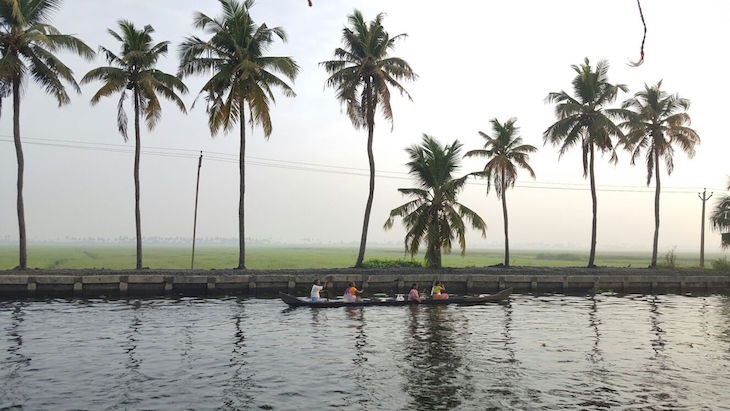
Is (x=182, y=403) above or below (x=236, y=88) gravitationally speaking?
below

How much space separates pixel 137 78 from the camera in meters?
42.5

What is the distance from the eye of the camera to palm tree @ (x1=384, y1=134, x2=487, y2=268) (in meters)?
45.5

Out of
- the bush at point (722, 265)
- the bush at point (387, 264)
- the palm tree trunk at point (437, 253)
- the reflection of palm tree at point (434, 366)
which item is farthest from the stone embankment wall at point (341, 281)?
the reflection of palm tree at point (434, 366)

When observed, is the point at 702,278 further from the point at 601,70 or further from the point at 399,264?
the point at 399,264

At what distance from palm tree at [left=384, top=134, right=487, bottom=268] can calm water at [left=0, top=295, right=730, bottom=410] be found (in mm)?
13225

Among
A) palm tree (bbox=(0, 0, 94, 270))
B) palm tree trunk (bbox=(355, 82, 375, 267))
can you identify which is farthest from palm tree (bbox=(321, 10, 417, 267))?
palm tree (bbox=(0, 0, 94, 270))

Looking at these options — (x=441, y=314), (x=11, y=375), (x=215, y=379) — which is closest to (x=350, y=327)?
(x=441, y=314)

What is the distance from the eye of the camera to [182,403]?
47.7 ft

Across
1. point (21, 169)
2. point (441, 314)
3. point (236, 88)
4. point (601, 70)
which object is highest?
point (601, 70)

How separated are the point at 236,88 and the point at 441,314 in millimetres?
22749

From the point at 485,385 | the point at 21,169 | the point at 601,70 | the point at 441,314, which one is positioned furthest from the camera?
the point at 601,70

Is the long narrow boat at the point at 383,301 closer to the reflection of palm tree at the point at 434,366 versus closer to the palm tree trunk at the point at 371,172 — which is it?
the reflection of palm tree at the point at 434,366

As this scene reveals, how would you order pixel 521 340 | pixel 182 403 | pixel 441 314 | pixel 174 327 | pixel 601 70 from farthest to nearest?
pixel 601 70 < pixel 441 314 < pixel 174 327 < pixel 521 340 < pixel 182 403

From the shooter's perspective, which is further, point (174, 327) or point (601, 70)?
point (601, 70)
